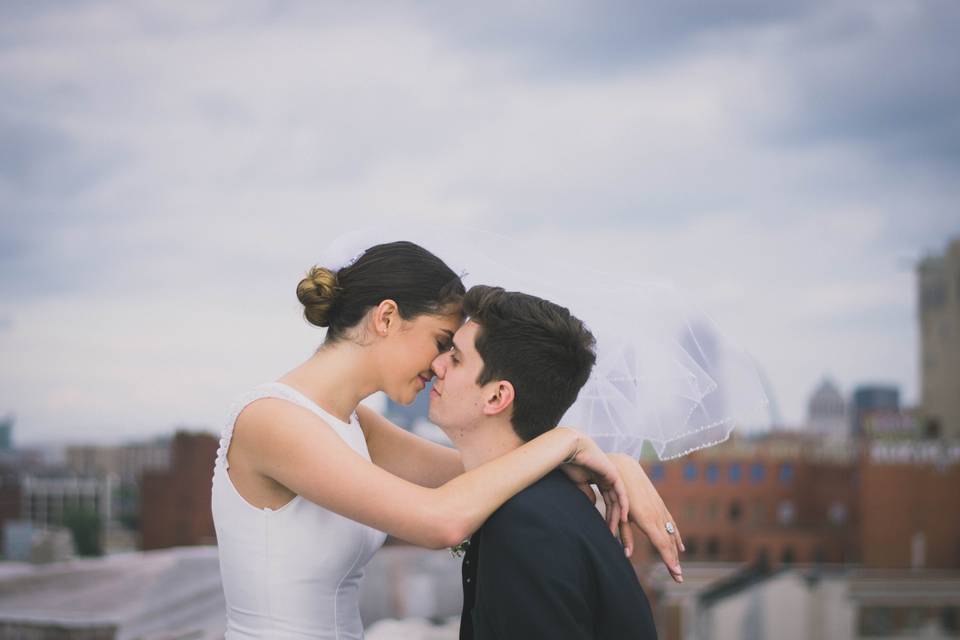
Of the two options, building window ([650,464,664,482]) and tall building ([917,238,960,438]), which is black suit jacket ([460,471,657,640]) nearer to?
building window ([650,464,664,482])

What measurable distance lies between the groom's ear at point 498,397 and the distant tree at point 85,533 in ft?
237

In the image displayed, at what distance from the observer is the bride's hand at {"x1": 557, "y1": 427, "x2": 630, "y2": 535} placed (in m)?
2.20

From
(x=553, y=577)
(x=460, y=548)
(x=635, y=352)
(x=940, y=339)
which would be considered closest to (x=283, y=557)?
(x=460, y=548)

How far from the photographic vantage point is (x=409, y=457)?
9.70ft

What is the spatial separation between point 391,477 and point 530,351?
394 millimetres

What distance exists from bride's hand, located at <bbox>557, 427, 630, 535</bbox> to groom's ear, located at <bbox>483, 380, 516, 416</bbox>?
16 cm

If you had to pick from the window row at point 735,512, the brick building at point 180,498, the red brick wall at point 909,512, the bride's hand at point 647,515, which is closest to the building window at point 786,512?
the window row at point 735,512

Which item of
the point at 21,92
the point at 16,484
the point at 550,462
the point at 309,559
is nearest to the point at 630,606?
the point at 550,462

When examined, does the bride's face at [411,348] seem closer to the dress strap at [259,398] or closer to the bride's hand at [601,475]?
the dress strap at [259,398]

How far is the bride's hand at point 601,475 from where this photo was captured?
2199mm

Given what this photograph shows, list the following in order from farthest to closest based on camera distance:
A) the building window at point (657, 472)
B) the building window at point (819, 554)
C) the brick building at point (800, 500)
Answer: the building window at point (819, 554) < the building window at point (657, 472) < the brick building at point (800, 500)

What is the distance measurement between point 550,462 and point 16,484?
255 ft

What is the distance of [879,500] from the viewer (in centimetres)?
4028

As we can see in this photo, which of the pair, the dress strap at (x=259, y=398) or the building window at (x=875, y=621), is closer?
the dress strap at (x=259, y=398)
